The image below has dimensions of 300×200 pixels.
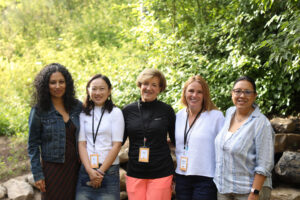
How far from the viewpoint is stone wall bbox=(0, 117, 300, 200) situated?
3.93 meters

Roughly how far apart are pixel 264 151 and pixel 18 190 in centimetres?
349

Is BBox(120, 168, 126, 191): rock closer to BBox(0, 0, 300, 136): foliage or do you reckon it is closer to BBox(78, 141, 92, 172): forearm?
BBox(0, 0, 300, 136): foliage

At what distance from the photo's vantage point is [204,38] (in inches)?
212

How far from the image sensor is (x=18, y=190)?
13.7ft

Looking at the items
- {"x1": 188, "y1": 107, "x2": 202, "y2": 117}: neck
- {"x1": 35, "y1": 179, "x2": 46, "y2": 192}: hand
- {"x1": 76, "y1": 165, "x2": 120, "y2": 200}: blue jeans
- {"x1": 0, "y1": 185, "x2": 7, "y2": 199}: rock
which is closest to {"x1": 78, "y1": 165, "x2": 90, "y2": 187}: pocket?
{"x1": 76, "y1": 165, "x2": 120, "y2": 200}: blue jeans

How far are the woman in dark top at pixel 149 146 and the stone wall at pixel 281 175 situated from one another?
4.53 ft

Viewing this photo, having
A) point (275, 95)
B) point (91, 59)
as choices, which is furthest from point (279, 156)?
point (91, 59)

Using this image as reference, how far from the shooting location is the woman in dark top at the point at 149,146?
273cm

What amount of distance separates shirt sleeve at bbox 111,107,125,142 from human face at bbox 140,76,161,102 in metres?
0.31

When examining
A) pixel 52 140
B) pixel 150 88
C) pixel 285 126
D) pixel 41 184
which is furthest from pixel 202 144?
pixel 285 126

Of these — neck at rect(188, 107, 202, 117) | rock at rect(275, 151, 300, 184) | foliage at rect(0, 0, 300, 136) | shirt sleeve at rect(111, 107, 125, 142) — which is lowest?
rock at rect(275, 151, 300, 184)

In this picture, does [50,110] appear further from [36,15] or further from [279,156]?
[36,15]

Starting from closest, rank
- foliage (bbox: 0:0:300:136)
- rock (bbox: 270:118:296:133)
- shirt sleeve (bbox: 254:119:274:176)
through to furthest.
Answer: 1. shirt sleeve (bbox: 254:119:274:176)
2. foliage (bbox: 0:0:300:136)
3. rock (bbox: 270:118:296:133)

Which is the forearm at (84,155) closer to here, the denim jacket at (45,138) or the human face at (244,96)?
the denim jacket at (45,138)
